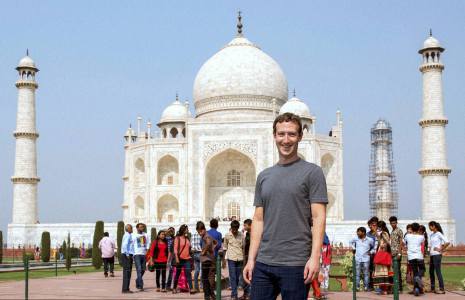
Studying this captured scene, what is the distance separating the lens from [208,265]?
311 inches

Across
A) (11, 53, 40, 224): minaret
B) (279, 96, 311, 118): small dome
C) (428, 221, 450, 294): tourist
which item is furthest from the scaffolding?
(428, 221, 450, 294): tourist

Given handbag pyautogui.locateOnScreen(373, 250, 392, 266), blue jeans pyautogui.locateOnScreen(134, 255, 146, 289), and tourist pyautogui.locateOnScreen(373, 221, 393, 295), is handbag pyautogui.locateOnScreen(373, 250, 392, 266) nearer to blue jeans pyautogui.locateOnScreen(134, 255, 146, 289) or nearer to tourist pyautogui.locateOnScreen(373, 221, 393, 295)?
tourist pyautogui.locateOnScreen(373, 221, 393, 295)

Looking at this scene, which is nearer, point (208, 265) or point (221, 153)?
point (208, 265)

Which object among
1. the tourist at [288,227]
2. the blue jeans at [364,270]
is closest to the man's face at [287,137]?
the tourist at [288,227]

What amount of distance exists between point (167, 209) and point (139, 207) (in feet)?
5.99

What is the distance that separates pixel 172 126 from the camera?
34219 millimetres

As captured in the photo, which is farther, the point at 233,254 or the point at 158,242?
the point at 158,242

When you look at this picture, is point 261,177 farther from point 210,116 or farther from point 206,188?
point 210,116

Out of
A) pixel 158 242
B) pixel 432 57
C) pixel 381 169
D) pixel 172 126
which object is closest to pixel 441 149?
pixel 432 57

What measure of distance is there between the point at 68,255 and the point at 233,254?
843cm

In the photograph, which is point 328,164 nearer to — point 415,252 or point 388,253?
point 415,252

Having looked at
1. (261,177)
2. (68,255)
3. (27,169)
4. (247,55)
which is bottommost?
(68,255)

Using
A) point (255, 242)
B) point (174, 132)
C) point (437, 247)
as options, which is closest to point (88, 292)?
point (437, 247)

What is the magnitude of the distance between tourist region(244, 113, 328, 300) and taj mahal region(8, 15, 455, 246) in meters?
24.3
